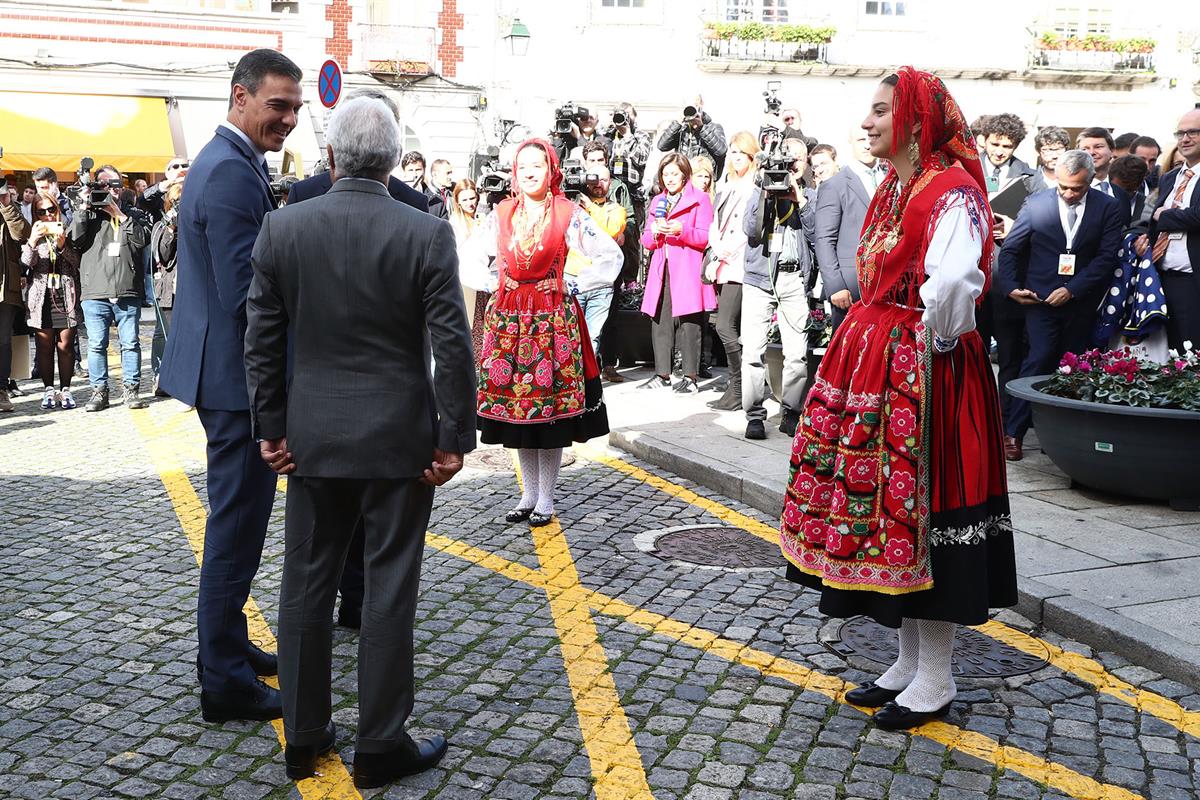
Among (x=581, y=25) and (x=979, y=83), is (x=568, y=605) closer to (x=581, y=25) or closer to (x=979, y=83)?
(x=581, y=25)

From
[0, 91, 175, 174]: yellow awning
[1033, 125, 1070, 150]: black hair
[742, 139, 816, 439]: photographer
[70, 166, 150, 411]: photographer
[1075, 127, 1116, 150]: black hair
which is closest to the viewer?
[742, 139, 816, 439]: photographer

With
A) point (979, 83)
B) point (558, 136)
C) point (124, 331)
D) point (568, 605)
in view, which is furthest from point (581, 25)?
point (568, 605)

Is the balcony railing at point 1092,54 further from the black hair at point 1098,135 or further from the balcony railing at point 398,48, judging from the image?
the black hair at point 1098,135

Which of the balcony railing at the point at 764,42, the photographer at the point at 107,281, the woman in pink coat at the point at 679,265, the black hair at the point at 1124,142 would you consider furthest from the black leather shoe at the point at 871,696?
the balcony railing at the point at 764,42

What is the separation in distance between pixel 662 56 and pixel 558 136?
18.8 meters

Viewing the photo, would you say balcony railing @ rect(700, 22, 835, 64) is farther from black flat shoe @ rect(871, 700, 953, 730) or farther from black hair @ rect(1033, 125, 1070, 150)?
black flat shoe @ rect(871, 700, 953, 730)

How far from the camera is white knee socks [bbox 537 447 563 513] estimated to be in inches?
270

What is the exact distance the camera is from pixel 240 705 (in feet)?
14.1

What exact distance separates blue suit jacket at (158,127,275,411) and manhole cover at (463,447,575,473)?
4107mm

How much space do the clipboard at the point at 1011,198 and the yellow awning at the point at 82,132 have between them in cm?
1914

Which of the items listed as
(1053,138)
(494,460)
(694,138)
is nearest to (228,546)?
(494,460)

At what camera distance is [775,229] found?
8797 mm

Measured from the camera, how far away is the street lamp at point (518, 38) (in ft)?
87.0

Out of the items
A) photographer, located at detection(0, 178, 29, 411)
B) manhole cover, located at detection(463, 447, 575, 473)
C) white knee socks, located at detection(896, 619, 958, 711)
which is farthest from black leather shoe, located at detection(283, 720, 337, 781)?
photographer, located at detection(0, 178, 29, 411)
